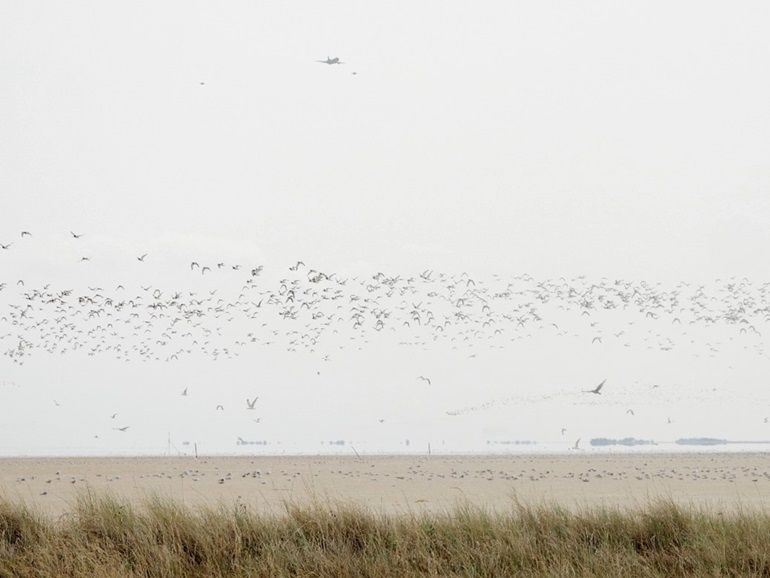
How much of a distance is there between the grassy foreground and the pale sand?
384cm

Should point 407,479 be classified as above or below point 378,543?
below

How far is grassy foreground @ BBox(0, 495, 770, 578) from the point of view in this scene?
11289 mm

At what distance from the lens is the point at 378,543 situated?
12.0 meters

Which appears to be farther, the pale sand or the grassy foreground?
the pale sand

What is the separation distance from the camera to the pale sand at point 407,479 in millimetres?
21578

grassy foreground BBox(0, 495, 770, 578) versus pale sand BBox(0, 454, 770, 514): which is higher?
grassy foreground BBox(0, 495, 770, 578)

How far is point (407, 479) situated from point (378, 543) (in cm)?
1679

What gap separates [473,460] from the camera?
39562mm

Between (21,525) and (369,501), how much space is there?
9.39 m

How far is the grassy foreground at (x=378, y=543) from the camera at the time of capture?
11.3 m

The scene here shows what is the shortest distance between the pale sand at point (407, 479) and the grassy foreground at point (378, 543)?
3838 mm

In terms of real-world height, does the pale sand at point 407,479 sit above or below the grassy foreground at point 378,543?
below

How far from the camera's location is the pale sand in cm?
2158

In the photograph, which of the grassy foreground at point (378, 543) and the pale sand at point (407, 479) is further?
the pale sand at point (407, 479)
